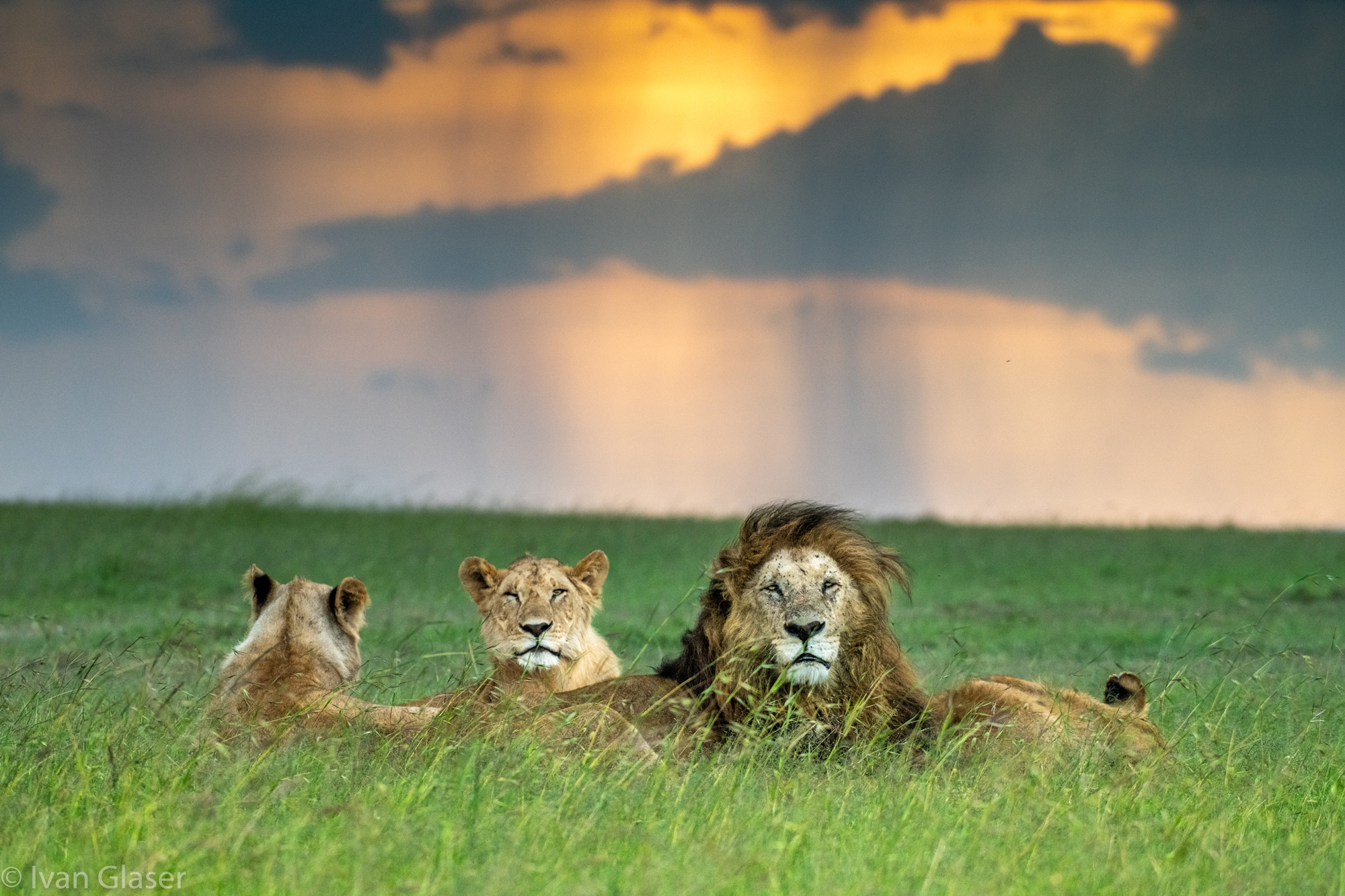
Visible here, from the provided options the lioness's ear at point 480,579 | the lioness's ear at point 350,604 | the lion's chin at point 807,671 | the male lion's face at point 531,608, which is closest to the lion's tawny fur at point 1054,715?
the lion's chin at point 807,671

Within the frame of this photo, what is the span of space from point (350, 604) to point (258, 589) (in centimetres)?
45

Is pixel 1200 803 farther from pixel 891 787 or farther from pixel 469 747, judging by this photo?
pixel 469 747

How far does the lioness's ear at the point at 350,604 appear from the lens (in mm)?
6859

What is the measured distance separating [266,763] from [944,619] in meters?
12.4

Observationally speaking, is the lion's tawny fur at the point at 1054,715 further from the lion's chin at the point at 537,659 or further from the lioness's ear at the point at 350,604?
the lioness's ear at the point at 350,604

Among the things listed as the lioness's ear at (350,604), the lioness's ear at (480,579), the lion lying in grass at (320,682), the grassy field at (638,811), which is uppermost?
the lioness's ear at (480,579)

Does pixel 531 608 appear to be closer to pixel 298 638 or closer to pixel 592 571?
pixel 592 571

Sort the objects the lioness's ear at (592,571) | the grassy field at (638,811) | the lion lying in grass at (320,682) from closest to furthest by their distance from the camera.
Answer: the grassy field at (638,811) → the lion lying in grass at (320,682) → the lioness's ear at (592,571)

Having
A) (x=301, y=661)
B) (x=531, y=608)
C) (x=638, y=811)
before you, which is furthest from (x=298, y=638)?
(x=638, y=811)

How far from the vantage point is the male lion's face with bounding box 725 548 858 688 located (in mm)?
6480

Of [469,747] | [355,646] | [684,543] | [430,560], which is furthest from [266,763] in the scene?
[684,543]

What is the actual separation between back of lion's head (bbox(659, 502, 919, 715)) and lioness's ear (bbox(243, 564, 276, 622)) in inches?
74.3

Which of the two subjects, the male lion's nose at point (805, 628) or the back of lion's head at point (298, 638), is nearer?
the male lion's nose at point (805, 628)

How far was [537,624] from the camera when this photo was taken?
6887 millimetres
